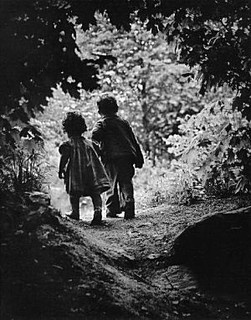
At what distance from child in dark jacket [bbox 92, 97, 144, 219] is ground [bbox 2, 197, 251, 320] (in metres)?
1.45

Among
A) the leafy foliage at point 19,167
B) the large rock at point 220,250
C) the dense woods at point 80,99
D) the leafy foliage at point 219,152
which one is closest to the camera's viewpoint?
the dense woods at point 80,99

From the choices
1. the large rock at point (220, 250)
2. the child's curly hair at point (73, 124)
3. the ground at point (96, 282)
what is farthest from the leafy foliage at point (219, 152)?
the child's curly hair at point (73, 124)

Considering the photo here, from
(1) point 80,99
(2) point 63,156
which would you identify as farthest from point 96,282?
(2) point 63,156

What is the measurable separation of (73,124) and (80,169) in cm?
57

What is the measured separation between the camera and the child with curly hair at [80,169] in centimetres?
572

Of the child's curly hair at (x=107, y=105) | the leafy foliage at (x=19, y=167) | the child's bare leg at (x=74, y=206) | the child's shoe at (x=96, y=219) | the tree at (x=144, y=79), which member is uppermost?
the tree at (x=144, y=79)

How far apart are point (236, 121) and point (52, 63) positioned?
11.3ft

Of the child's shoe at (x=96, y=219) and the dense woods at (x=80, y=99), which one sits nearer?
the dense woods at (x=80, y=99)

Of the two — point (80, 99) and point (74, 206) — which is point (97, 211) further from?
point (80, 99)

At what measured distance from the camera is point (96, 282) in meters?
3.16

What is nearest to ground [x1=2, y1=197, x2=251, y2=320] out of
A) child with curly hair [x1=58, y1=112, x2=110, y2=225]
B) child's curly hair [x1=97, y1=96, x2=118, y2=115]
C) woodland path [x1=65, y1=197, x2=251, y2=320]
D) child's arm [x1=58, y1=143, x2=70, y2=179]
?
woodland path [x1=65, y1=197, x2=251, y2=320]

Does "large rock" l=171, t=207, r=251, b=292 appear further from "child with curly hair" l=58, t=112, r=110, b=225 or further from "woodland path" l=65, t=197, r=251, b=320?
"child with curly hair" l=58, t=112, r=110, b=225

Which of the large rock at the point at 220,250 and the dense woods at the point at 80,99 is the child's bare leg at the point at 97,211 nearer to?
the dense woods at the point at 80,99

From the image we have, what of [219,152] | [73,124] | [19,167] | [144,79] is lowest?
[19,167]
